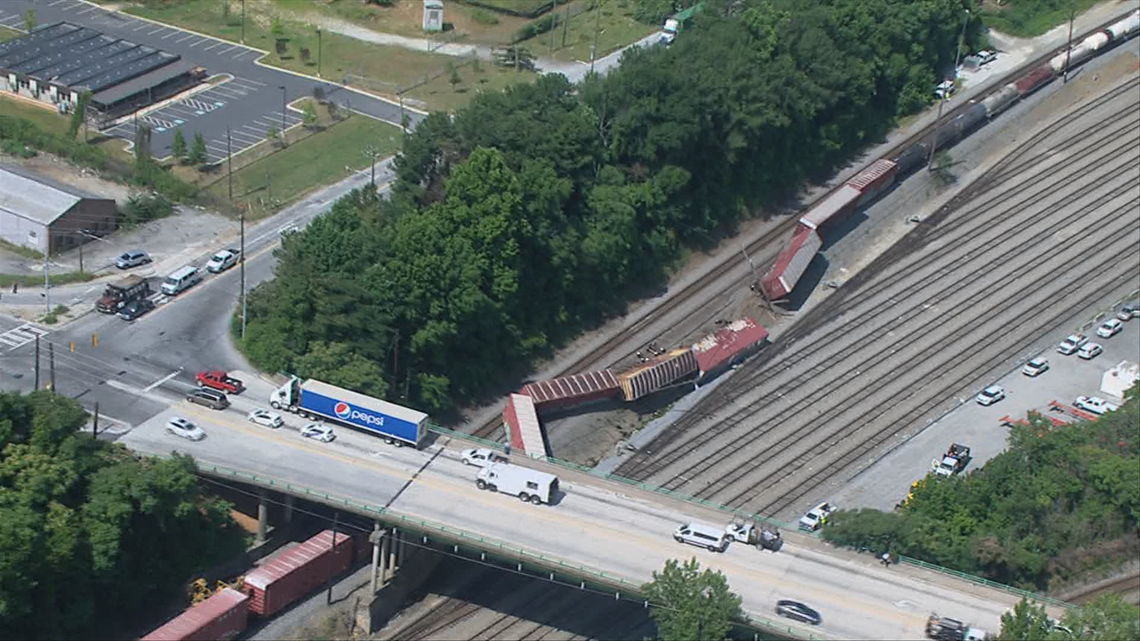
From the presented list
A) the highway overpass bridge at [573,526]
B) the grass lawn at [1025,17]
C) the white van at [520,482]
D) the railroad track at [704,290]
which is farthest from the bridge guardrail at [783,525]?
the grass lawn at [1025,17]

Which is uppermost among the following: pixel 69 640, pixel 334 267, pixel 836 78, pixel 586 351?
pixel 836 78

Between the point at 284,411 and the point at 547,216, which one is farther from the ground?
the point at 547,216

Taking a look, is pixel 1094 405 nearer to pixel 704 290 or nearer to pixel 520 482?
pixel 704 290

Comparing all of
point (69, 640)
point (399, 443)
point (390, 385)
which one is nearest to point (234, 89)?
point (390, 385)

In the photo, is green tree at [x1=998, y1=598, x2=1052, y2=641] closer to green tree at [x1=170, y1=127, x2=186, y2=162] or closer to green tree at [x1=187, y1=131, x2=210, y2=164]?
green tree at [x1=187, y1=131, x2=210, y2=164]

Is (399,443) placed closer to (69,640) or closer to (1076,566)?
(69,640)

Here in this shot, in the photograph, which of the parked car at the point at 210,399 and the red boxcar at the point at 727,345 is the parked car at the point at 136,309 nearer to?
the parked car at the point at 210,399
